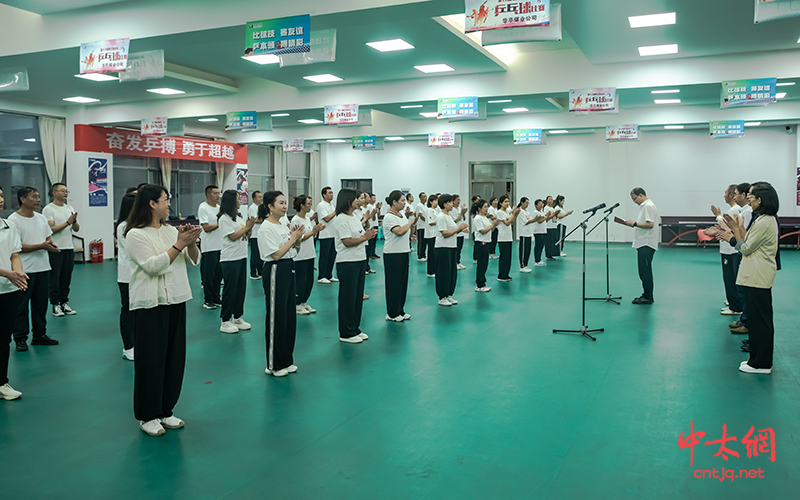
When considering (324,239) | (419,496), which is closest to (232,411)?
(419,496)

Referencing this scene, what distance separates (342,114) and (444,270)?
5.05 m

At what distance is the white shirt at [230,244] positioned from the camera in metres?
6.62

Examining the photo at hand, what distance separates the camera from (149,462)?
332 centimetres

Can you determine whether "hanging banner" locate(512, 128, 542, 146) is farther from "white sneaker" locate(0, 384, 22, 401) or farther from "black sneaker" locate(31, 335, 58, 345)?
"white sneaker" locate(0, 384, 22, 401)

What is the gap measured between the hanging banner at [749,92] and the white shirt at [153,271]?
30.7 feet

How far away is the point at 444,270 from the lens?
8312mm

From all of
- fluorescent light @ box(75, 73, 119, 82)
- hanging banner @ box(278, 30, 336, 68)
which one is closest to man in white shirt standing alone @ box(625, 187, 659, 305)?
hanging banner @ box(278, 30, 336, 68)

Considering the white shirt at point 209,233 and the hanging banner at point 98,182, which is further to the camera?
the hanging banner at point 98,182

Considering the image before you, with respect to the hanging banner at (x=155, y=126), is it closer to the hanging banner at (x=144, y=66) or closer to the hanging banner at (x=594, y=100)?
the hanging banner at (x=144, y=66)

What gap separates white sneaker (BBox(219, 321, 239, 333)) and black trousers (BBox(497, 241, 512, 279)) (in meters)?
5.72

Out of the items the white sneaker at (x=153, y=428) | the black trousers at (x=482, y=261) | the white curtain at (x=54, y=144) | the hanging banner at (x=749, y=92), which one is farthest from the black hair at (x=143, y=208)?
the white curtain at (x=54, y=144)

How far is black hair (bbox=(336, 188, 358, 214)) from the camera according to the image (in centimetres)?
601

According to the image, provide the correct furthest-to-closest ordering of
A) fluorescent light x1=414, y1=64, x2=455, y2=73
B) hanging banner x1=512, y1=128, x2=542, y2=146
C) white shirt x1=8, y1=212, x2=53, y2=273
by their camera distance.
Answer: hanging banner x1=512, y1=128, x2=542, y2=146 → fluorescent light x1=414, y1=64, x2=455, y2=73 → white shirt x1=8, y1=212, x2=53, y2=273

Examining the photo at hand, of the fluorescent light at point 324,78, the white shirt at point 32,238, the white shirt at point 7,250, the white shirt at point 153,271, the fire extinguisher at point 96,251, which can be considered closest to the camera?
the white shirt at point 153,271
